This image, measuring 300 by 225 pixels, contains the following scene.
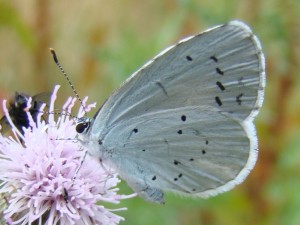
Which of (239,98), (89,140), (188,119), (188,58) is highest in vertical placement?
(188,58)

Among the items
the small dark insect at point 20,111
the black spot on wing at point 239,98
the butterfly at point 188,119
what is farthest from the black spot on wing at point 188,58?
the small dark insect at point 20,111

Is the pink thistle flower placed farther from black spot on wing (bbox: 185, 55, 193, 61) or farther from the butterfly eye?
black spot on wing (bbox: 185, 55, 193, 61)

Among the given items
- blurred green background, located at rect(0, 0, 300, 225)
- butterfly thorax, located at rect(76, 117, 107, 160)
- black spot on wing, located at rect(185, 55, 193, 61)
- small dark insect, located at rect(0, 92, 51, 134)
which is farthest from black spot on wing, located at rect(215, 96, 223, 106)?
blurred green background, located at rect(0, 0, 300, 225)

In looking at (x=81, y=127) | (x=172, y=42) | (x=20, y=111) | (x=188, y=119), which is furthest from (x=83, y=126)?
(x=172, y=42)

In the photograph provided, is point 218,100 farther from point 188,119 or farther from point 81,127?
point 81,127

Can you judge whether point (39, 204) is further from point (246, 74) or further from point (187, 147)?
point (246, 74)

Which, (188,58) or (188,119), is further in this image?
(188,119)

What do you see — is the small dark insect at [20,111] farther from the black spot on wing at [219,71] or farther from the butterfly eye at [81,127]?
the black spot on wing at [219,71]
